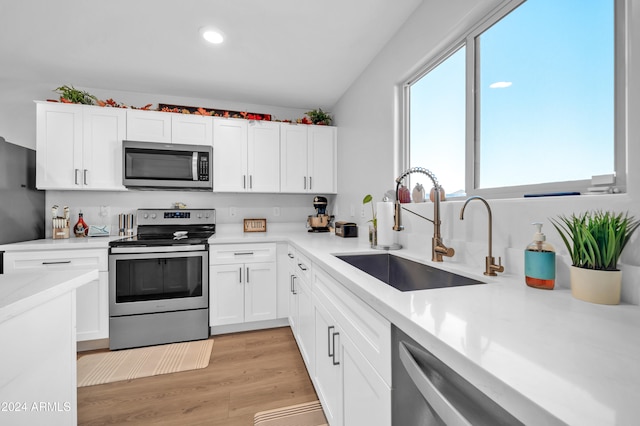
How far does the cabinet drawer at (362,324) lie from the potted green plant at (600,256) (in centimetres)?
57

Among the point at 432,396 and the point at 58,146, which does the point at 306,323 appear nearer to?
the point at 432,396

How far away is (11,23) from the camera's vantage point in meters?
1.89

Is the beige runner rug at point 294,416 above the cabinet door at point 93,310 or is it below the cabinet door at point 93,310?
below

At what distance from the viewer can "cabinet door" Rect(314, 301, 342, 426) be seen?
3.98ft

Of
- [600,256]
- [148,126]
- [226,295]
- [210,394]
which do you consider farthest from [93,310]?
[600,256]

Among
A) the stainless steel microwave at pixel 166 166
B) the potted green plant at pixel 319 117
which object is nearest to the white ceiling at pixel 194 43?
the potted green plant at pixel 319 117

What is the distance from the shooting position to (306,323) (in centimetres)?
186

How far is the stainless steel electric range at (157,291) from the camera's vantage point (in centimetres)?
230

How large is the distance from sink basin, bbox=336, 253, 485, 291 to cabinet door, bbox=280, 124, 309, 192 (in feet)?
5.37

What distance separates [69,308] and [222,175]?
6.45 feet

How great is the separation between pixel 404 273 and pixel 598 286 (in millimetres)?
858

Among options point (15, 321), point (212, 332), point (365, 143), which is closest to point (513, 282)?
point (15, 321)

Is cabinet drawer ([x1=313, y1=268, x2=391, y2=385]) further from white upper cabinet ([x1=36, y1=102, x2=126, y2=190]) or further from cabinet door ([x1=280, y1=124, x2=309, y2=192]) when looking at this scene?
white upper cabinet ([x1=36, y1=102, x2=126, y2=190])

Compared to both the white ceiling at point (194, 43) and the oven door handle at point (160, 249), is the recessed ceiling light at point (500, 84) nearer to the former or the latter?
the white ceiling at point (194, 43)
